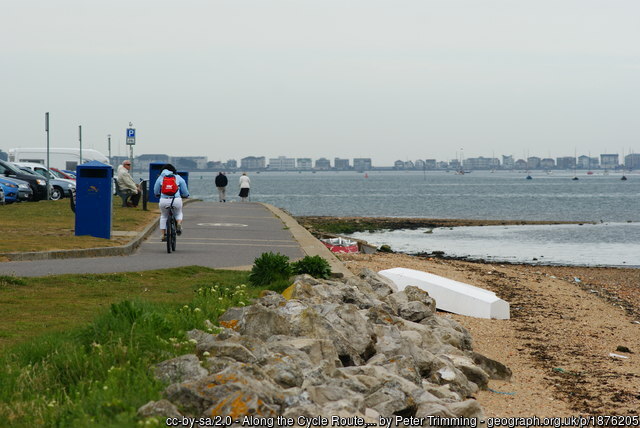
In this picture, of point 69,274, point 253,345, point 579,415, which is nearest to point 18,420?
point 253,345

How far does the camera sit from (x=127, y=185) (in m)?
32.8

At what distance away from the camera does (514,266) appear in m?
31.4

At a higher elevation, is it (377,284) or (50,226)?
(50,226)

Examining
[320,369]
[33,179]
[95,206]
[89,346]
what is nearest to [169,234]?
[95,206]

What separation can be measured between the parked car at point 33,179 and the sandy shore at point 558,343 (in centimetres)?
2039

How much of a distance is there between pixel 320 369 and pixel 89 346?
1.89m

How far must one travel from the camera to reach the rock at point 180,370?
6.52 meters

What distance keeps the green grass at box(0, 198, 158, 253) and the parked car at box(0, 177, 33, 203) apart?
7.32 feet

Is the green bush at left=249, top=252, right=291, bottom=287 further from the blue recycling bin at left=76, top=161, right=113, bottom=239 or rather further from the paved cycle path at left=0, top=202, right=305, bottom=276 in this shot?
the blue recycling bin at left=76, top=161, right=113, bottom=239

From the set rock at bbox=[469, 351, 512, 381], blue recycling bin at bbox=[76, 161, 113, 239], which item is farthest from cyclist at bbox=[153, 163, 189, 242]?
rock at bbox=[469, 351, 512, 381]

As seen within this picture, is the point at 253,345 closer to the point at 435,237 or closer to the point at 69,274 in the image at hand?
the point at 69,274

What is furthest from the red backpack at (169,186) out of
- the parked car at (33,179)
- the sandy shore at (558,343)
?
the parked car at (33,179)

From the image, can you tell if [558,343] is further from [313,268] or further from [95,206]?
[95,206]

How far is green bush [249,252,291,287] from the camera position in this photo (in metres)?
12.9
